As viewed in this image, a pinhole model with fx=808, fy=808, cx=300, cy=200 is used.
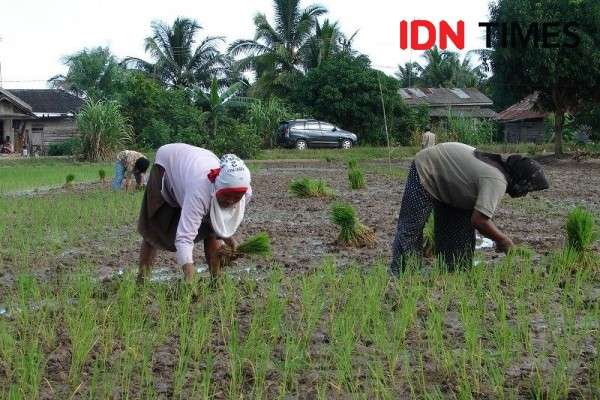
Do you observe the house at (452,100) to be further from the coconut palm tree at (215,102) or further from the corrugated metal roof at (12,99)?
the corrugated metal roof at (12,99)

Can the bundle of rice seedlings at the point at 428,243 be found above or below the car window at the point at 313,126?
below

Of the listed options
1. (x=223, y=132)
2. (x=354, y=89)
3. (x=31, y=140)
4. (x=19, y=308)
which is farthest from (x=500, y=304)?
(x=31, y=140)

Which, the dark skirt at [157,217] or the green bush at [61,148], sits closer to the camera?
the dark skirt at [157,217]

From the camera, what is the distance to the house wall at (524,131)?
3522 cm

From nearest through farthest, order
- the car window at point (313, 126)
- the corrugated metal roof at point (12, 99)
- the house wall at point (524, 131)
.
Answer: the car window at point (313, 126), the corrugated metal roof at point (12, 99), the house wall at point (524, 131)

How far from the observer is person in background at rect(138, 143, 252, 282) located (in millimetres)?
3986

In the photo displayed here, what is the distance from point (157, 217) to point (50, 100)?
31.8 meters

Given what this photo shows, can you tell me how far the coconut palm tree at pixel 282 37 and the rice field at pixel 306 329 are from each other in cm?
2543

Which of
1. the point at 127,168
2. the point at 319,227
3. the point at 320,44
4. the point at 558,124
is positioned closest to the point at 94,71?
the point at 320,44

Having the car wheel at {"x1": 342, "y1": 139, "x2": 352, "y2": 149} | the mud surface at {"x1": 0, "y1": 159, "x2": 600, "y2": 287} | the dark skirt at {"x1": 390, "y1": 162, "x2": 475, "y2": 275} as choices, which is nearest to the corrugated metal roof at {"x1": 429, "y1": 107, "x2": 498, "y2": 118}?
the car wheel at {"x1": 342, "y1": 139, "x2": 352, "y2": 149}

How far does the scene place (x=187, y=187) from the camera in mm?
4113


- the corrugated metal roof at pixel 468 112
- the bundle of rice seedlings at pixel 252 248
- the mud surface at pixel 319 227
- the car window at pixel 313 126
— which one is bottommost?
the mud surface at pixel 319 227

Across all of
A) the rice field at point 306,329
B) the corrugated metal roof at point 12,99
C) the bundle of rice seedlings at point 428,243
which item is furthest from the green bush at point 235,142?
the bundle of rice seedlings at point 428,243

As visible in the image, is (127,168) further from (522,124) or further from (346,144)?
(522,124)
